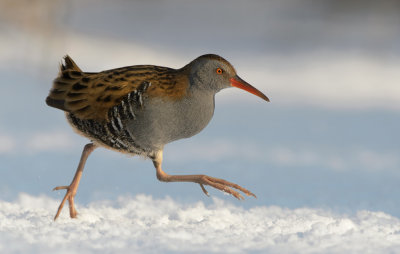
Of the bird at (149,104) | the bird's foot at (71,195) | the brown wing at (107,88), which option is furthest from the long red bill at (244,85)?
the bird's foot at (71,195)

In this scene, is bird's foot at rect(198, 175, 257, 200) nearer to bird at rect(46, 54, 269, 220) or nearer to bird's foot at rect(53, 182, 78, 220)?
bird at rect(46, 54, 269, 220)

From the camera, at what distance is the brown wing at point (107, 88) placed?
6641mm

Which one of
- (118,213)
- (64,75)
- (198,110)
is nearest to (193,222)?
(118,213)

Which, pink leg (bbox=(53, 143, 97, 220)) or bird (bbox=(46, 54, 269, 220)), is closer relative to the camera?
bird (bbox=(46, 54, 269, 220))

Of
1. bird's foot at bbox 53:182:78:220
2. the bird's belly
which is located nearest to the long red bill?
the bird's belly

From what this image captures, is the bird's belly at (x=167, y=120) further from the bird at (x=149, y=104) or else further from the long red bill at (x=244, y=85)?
the long red bill at (x=244, y=85)

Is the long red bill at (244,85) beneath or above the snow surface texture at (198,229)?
above

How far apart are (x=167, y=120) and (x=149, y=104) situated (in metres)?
0.22

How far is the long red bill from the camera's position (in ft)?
22.4

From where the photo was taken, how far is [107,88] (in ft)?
22.1

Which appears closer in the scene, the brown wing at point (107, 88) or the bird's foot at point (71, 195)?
the brown wing at point (107, 88)

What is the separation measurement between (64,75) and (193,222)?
1968 millimetres

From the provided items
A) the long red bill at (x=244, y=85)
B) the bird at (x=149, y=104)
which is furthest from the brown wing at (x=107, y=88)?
the long red bill at (x=244, y=85)

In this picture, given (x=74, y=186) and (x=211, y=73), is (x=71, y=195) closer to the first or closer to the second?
(x=74, y=186)
